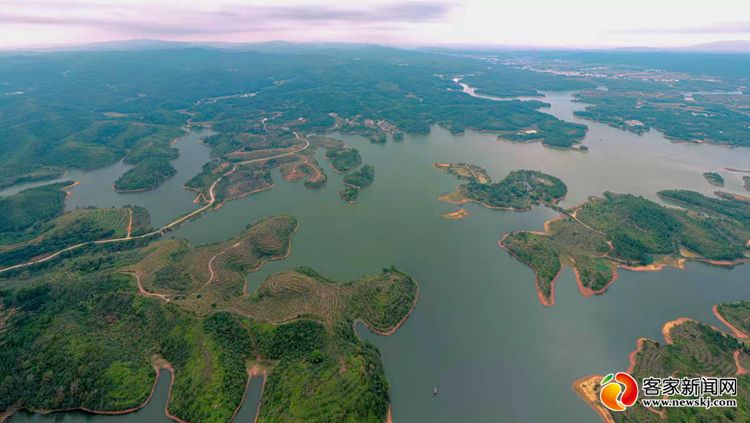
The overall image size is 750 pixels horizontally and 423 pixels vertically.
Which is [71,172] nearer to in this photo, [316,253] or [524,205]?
[316,253]

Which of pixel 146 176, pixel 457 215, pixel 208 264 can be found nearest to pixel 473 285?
pixel 457 215

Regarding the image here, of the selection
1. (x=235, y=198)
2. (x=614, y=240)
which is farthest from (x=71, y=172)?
(x=614, y=240)

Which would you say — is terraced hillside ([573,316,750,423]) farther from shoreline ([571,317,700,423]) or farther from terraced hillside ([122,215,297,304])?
terraced hillside ([122,215,297,304])

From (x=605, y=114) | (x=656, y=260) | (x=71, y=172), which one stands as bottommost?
(x=71, y=172)

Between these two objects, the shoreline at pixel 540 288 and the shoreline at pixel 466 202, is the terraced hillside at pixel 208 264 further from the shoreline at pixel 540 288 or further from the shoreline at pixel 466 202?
the shoreline at pixel 540 288

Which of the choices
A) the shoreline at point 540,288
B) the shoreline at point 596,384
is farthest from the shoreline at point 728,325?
the shoreline at point 540,288

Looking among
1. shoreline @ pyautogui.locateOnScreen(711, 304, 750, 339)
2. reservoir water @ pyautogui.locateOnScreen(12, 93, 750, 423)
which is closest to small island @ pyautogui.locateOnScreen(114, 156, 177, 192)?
reservoir water @ pyautogui.locateOnScreen(12, 93, 750, 423)
